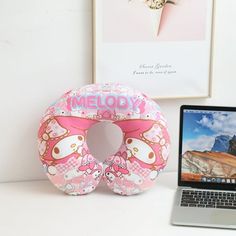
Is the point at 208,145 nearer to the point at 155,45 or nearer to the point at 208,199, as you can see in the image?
the point at 208,199

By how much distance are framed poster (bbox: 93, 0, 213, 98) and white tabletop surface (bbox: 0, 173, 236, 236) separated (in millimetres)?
309

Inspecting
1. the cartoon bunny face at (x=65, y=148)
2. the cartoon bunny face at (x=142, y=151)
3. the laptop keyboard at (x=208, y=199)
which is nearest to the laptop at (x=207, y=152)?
the laptop keyboard at (x=208, y=199)

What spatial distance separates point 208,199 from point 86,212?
0.32 m

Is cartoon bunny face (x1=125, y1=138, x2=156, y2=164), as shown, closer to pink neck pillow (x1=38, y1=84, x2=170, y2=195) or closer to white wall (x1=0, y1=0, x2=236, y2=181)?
pink neck pillow (x1=38, y1=84, x2=170, y2=195)

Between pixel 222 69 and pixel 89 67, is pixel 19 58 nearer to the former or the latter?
pixel 89 67

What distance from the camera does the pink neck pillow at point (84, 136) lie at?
4.24 feet

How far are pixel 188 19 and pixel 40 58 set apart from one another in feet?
1.45

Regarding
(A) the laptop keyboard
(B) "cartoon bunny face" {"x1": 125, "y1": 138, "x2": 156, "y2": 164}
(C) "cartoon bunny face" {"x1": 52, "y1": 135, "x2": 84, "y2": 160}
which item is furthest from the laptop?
(C) "cartoon bunny face" {"x1": 52, "y1": 135, "x2": 84, "y2": 160}

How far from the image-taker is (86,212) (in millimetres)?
1243

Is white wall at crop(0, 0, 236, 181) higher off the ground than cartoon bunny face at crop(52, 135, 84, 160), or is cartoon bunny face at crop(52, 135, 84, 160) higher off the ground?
white wall at crop(0, 0, 236, 181)

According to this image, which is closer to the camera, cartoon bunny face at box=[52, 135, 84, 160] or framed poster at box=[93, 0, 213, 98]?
cartoon bunny face at box=[52, 135, 84, 160]

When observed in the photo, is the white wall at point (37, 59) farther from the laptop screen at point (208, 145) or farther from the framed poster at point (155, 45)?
the laptop screen at point (208, 145)

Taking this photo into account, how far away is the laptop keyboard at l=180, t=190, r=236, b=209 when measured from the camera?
126 cm

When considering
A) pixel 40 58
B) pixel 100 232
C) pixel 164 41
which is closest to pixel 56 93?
pixel 40 58
